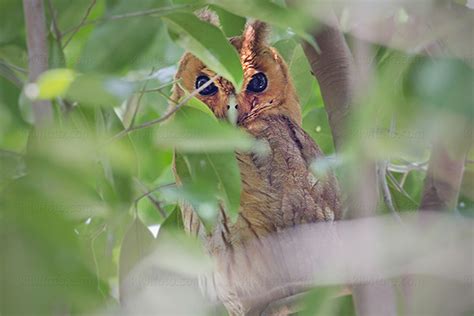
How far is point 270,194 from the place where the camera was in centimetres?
152

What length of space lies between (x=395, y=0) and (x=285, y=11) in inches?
16.2

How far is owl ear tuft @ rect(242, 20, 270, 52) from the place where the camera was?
167cm

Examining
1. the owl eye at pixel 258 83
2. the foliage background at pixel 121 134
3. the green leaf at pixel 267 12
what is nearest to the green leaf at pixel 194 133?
the foliage background at pixel 121 134

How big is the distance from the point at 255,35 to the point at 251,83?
5.0 inches

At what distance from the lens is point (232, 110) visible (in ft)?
5.51

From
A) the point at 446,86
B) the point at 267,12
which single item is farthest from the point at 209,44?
the point at 446,86

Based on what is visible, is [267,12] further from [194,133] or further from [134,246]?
[134,246]

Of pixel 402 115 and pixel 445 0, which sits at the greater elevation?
pixel 445 0

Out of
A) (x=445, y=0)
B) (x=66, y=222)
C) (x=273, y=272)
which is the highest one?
(x=445, y=0)

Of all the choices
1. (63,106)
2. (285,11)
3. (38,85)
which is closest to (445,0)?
(285,11)

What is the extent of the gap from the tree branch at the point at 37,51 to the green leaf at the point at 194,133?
8.7 inches

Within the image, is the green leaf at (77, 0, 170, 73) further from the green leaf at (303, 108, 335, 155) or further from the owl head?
the green leaf at (303, 108, 335, 155)

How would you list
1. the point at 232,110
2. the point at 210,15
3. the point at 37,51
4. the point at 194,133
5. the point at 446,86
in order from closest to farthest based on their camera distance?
1. the point at 446,86
2. the point at 37,51
3. the point at 194,133
4. the point at 210,15
5. the point at 232,110

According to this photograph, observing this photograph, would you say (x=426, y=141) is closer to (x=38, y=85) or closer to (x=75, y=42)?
(x=38, y=85)
